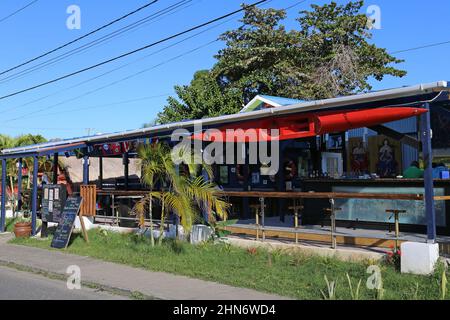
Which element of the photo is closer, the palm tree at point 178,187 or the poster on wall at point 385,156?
the palm tree at point 178,187

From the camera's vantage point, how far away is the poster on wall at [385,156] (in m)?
14.9

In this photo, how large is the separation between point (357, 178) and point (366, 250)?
249cm

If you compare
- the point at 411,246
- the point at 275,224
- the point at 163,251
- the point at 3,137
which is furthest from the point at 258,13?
the point at 411,246

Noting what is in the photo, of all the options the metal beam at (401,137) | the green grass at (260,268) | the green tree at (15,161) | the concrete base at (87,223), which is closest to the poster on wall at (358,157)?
the metal beam at (401,137)

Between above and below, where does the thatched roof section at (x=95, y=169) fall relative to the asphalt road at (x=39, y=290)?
above

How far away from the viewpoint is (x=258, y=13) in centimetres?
2941

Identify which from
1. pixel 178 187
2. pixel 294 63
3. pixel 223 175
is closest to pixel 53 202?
pixel 178 187

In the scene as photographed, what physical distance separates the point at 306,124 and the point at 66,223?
23.7 feet

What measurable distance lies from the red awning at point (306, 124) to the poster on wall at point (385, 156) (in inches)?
211

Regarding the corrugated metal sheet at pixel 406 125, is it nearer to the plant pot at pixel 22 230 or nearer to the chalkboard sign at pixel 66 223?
the chalkboard sign at pixel 66 223

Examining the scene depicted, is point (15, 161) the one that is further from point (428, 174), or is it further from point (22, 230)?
point (428, 174)

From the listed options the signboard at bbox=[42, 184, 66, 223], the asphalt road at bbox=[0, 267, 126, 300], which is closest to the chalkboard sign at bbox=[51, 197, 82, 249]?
the signboard at bbox=[42, 184, 66, 223]

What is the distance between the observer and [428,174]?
27.3 ft

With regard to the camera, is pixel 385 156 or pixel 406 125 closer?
pixel 385 156
